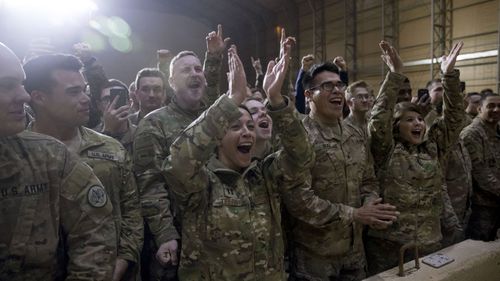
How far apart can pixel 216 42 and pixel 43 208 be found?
1.87 meters

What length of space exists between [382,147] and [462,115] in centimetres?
75

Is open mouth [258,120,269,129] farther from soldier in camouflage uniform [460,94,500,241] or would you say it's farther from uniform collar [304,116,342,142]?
soldier in camouflage uniform [460,94,500,241]

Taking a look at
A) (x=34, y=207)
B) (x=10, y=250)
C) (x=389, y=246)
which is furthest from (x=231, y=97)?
(x=389, y=246)

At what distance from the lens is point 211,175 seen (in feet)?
6.95

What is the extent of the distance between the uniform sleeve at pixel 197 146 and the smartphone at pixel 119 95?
88 cm

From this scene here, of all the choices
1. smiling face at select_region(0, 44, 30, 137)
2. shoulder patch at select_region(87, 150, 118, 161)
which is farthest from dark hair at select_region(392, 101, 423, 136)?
smiling face at select_region(0, 44, 30, 137)

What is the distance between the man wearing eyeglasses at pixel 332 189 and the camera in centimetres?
264

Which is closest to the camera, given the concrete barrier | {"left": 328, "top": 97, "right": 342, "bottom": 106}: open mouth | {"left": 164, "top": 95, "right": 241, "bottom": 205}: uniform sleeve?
{"left": 164, "top": 95, "right": 241, "bottom": 205}: uniform sleeve

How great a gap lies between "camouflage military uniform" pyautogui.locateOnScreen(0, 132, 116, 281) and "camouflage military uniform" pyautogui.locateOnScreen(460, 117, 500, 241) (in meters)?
4.13

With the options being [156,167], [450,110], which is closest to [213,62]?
[156,167]

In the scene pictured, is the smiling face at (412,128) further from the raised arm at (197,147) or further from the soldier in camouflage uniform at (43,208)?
the soldier in camouflage uniform at (43,208)

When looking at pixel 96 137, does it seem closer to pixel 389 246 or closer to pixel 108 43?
pixel 389 246

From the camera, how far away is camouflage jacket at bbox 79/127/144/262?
6.95ft

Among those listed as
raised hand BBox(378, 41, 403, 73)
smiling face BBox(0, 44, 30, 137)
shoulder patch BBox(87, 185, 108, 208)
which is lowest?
shoulder patch BBox(87, 185, 108, 208)
